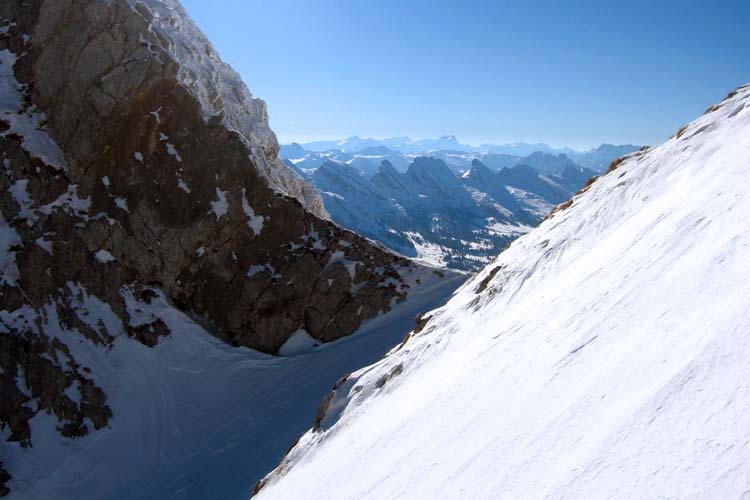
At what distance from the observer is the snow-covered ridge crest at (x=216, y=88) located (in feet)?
124

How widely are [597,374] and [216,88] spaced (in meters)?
45.4

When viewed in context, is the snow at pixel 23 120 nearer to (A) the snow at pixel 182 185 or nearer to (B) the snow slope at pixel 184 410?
(A) the snow at pixel 182 185

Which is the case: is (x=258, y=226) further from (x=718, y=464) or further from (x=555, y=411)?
(x=718, y=464)

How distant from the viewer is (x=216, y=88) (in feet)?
141

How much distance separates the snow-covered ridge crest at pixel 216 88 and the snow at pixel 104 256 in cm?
1374

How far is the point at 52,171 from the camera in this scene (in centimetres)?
3244

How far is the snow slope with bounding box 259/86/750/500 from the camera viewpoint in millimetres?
4410

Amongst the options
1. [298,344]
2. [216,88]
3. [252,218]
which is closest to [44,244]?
[252,218]

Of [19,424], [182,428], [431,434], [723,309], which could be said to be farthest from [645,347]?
[19,424]

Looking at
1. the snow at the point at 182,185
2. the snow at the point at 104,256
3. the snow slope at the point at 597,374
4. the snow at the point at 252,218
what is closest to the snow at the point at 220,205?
the snow at the point at 252,218

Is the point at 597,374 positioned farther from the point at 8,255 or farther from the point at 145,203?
the point at 145,203

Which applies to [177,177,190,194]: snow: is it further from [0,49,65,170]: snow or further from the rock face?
[0,49,65,170]: snow

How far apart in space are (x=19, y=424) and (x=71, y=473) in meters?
4.25

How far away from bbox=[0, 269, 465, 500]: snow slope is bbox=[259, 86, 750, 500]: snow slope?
12.3 meters
